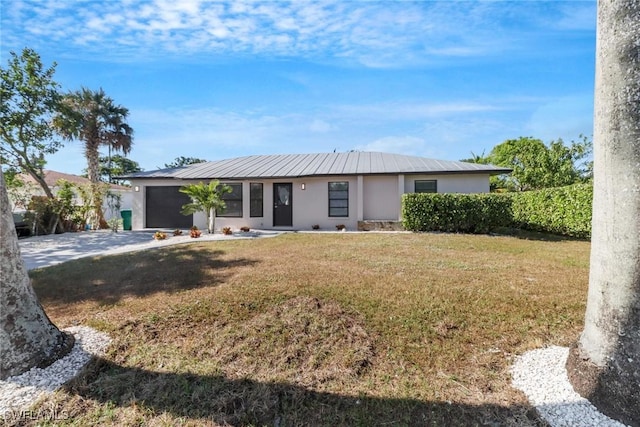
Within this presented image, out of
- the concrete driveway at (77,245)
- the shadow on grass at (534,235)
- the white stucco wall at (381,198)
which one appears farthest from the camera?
the white stucco wall at (381,198)

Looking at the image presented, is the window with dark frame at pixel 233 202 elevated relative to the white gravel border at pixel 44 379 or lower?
elevated

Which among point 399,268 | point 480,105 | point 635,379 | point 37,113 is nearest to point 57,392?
point 635,379

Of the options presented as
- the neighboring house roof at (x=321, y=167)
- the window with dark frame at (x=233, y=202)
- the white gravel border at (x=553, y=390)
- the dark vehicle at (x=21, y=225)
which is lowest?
the white gravel border at (x=553, y=390)

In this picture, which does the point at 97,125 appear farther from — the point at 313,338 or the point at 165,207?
the point at 313,338

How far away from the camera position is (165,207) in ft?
51.1

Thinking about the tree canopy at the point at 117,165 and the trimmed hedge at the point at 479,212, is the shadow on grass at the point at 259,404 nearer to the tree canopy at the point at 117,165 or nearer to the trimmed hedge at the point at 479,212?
the trimmed hedge at the point at 479,212

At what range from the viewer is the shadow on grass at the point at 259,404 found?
2381 millimetres

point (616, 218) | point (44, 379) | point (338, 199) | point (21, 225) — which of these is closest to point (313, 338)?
point (44, 379)

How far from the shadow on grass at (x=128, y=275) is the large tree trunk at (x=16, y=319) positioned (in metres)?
1.62

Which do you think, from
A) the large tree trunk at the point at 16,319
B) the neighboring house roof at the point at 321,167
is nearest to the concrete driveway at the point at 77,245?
the neighboring house roof at the point at 321,167

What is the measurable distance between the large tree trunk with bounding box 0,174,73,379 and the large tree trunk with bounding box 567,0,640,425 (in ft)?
15.9

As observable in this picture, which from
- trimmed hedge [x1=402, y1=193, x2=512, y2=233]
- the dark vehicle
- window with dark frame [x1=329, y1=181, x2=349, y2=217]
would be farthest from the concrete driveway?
trimmed hedge [x1=402, y1=193, x2=512, y2=233]

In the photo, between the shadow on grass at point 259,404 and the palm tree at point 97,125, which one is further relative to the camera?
the palm tree at point 97,125

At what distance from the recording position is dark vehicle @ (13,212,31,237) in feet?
41.3
